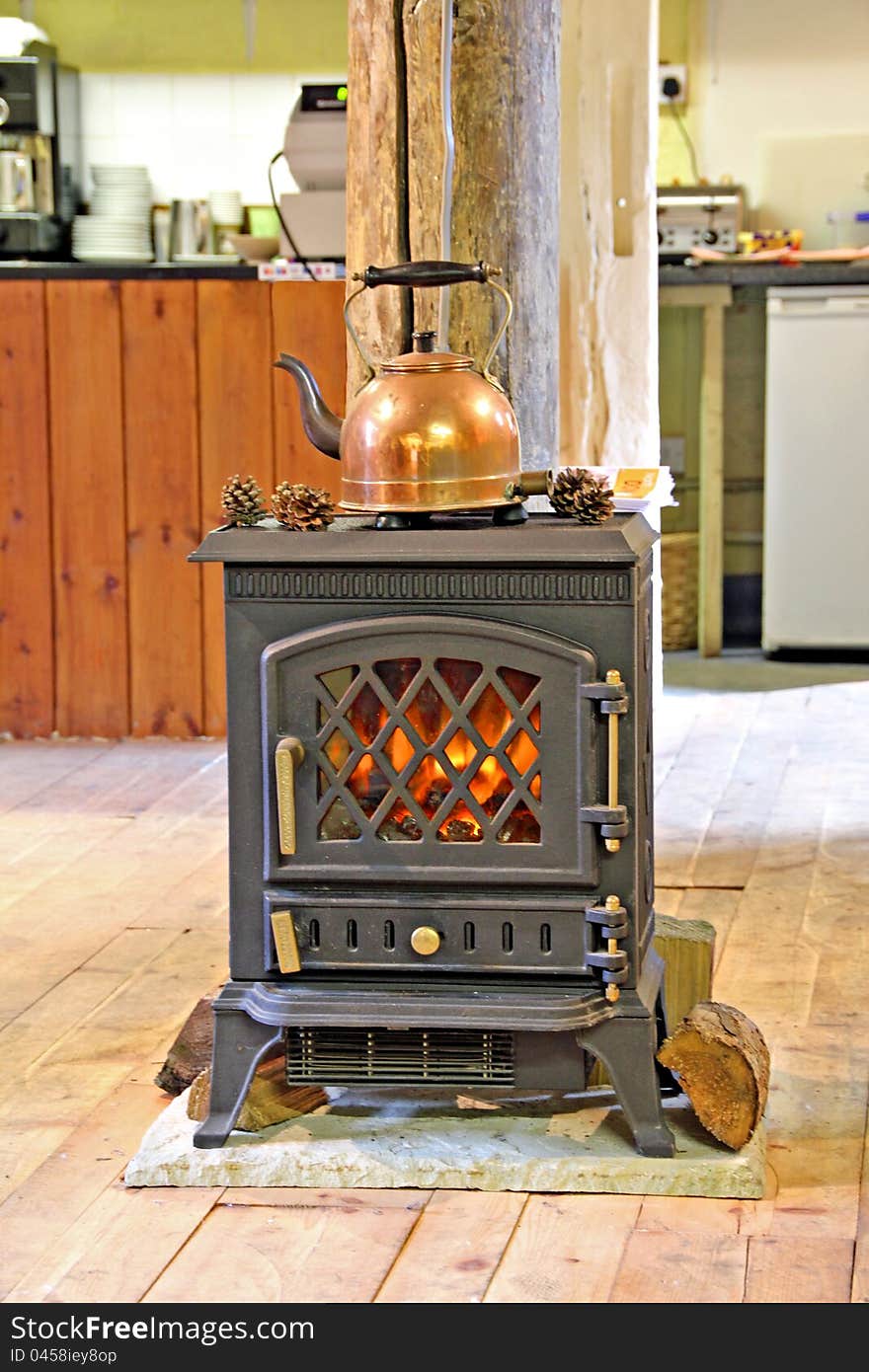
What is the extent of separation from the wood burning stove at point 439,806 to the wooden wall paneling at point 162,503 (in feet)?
7.95

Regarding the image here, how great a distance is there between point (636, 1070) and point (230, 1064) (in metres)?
0.47

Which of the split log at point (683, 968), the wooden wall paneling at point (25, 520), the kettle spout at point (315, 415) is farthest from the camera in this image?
the wooden wall paneling at point (25, 520)

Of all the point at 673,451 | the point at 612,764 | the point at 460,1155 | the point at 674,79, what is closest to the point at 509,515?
the point at 612,764

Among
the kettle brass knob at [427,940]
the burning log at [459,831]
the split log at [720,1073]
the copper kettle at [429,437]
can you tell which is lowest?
the split log at [720,1073]

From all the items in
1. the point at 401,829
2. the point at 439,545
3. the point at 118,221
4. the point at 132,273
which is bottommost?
the point at 401,829

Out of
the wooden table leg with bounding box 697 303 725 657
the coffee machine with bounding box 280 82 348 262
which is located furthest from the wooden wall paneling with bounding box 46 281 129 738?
the wooden table leg with bounding box 697 303 725 657

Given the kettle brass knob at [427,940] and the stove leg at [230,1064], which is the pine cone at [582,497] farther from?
the stove leg at [230,1064]

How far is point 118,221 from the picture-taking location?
7.03 meters

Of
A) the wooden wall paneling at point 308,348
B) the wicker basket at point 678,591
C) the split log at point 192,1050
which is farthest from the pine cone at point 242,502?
the wicker basket at point 678,591

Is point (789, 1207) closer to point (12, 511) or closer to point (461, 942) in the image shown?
point (461, 942)

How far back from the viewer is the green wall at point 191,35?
725 centimetres

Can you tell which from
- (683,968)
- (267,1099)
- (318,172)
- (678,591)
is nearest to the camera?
(267,1099)

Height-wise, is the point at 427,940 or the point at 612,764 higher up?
the point at 612,764

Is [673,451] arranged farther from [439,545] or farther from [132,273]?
[439,545]
